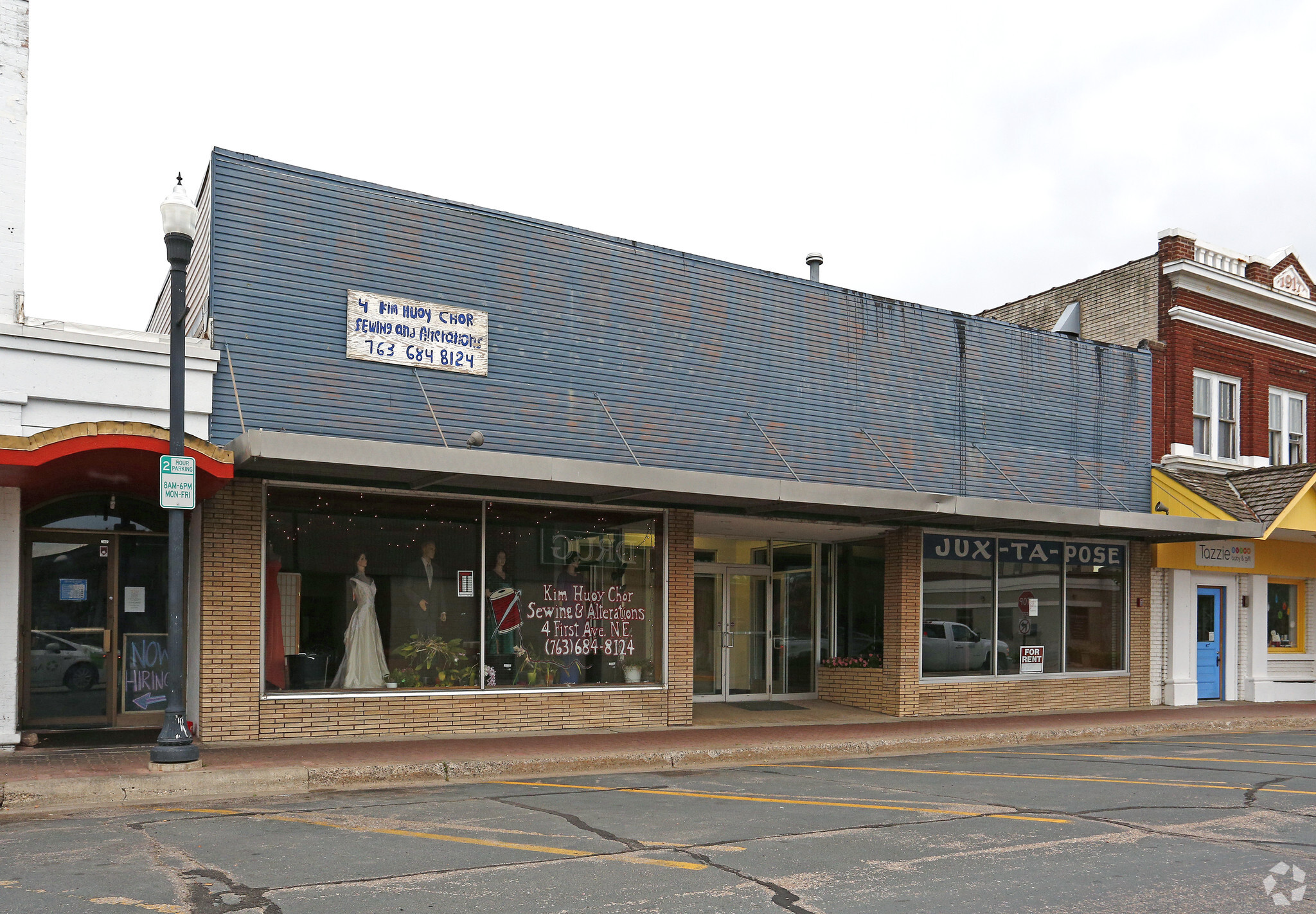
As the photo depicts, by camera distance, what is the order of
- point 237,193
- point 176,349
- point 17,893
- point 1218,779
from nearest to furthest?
point 17,893, point 176,349, point 1218,779, point 237,193

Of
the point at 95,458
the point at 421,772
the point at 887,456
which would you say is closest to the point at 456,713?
the point at 421,772

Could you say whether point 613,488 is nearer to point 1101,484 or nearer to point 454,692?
point 454,692

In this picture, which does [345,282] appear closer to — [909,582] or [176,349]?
[176,349]

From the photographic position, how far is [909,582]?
17859mm

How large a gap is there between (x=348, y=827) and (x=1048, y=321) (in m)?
21.2

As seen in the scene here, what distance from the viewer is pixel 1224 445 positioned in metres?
22.8

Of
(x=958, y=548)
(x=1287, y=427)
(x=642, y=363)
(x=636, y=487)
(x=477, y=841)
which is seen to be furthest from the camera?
(x=1287, y=427)

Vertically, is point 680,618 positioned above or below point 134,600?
below

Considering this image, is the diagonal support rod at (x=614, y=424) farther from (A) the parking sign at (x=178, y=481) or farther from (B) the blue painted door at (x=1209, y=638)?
(B) the blue painted door at (x=1209, y=638)

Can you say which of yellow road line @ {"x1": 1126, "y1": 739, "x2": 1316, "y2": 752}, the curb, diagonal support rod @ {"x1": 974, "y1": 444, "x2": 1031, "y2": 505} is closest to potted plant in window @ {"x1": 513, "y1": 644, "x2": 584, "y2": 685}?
the curb

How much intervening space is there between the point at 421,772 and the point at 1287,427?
20793mm

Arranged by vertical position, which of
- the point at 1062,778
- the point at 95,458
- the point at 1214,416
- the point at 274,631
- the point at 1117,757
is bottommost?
the point at 1117,757

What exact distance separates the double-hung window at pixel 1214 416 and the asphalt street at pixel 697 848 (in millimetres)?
12002

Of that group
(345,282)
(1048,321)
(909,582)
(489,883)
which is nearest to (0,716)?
(345,282)
